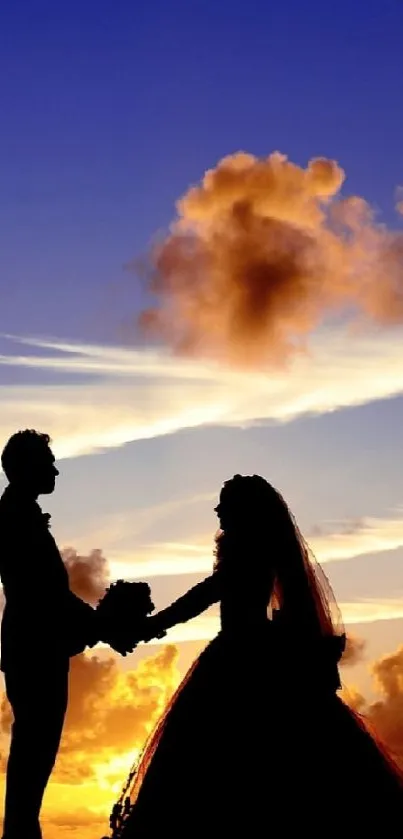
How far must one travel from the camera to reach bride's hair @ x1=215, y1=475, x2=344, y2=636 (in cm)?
1102

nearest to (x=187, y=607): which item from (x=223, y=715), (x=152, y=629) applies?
(x=152, y=629)

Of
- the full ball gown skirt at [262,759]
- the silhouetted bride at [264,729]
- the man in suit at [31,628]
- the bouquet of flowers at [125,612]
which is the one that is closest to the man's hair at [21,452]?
the man in suit at [31,628]

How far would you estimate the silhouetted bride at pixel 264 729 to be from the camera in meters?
9.74

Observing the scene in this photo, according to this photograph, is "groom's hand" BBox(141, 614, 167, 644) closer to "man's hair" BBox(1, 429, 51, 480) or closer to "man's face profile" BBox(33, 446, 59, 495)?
"man's face profile" BBox(33, 446, 59, 495)

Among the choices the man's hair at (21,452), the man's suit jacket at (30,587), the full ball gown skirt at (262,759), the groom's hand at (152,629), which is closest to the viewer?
the full ball gown skirt at (262,759)

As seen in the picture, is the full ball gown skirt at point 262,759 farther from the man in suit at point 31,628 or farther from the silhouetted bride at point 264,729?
the man in suit at point 31,628

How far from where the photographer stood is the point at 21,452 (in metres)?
10.2

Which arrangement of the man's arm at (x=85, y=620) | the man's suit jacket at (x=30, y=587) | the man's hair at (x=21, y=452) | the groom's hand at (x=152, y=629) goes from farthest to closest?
the groom's hand at (x=152, y=629), the man's arm at (x=85, y=620), the man's hair at (x=21, y=452), the man's suit jacket at (x=30, y=587)

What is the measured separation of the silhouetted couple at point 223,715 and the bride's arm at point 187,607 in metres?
0.43

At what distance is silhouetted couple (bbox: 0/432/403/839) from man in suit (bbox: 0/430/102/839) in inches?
0.4

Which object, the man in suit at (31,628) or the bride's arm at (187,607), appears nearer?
the man in suit at (31,628)

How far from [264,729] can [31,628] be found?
208 cm

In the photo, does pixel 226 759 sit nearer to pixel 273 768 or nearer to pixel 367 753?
pixel 273 768

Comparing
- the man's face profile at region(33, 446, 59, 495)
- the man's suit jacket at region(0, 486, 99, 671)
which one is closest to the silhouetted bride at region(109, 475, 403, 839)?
the man's suit jacket at region(0, 486, 99, 671)
